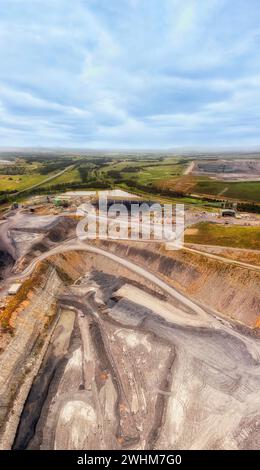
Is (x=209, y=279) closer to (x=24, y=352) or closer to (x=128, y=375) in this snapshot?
(x=128, y=375)

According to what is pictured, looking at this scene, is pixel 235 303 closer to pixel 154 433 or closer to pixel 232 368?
pixel 232 368

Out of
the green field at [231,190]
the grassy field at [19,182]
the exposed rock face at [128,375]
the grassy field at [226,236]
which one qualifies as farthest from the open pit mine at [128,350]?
the grassy field at [19,182]

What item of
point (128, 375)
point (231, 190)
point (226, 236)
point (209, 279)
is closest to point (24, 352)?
point (128, 375)

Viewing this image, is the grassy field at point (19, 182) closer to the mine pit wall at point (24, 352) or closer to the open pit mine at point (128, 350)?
the open pit mine at point (128, 350)

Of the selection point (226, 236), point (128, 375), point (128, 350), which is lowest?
point (128, 375)

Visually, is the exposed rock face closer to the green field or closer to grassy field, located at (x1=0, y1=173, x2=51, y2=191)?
the green field

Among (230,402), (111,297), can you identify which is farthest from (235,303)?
(111,297)
